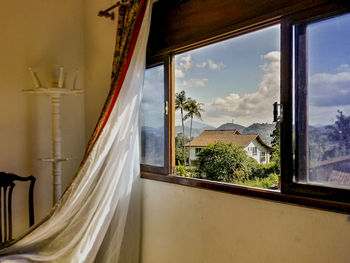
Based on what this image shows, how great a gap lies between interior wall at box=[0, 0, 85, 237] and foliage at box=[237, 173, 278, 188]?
1.75m

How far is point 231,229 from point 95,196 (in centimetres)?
84

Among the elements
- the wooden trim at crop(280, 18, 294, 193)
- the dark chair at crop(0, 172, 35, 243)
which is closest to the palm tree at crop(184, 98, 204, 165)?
the wooden trim at crop(280, 18, 294, 193)

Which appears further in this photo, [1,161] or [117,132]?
[1,161]

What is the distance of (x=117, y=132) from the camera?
189cm

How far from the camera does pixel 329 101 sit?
118cm

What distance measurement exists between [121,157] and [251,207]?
34.8 inches

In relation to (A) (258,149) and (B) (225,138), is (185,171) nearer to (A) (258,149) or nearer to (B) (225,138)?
(B) (225,138)

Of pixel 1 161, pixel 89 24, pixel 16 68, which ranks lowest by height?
pixel 1 161

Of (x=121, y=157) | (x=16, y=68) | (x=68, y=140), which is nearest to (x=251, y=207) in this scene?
(x=121, y=157)

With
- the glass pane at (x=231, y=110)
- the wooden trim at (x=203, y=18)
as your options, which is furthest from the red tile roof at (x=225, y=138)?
the wooden trim at (x=203, y=18)

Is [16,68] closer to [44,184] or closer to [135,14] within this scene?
[44,184]

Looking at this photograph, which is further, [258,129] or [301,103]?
[258,129]

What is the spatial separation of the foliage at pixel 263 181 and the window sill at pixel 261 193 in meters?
0.11

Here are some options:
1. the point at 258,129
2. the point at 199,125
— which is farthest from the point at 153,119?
the point at 258,129
